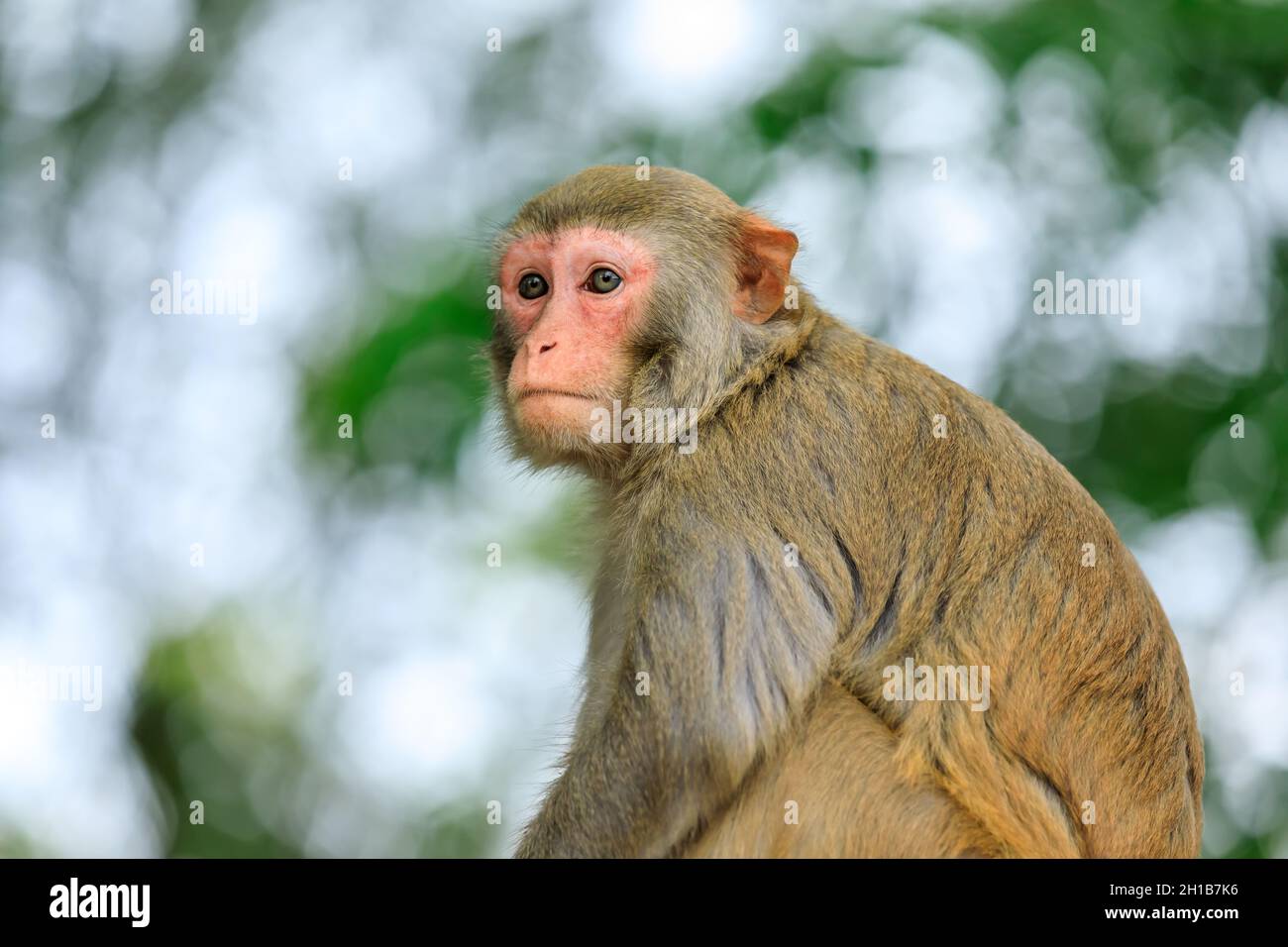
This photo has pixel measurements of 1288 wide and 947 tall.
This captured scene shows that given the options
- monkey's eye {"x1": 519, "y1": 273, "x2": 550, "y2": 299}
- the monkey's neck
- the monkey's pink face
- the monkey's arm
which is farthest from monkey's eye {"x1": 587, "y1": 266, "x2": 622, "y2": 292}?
the monkey's arm

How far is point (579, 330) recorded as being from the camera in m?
7.47

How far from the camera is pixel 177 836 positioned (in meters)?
17.1

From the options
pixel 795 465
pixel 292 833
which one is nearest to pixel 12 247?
pixel 292 833

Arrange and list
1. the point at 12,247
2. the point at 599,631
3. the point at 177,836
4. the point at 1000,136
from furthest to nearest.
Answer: the point at 12,247
the point at 177,836
the point at 1000,136
the point at 599,631

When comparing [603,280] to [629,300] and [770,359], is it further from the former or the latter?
[770,359]

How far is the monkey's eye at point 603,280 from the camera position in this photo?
754 cm

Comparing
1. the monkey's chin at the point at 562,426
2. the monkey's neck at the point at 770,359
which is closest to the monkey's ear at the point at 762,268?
the monkey's neck at the point at 770,359

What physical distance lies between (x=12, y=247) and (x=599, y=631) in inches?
556

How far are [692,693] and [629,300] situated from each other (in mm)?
2172

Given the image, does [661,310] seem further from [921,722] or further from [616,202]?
[921,722]

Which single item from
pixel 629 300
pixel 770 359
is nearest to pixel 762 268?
pixel 770 359

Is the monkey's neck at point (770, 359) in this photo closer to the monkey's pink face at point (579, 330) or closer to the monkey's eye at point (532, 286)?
the monkey's pink face at point (579, 330)

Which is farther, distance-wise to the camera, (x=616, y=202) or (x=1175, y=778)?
(x=616, y=202)

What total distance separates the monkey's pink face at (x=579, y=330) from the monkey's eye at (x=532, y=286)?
0.31ft
